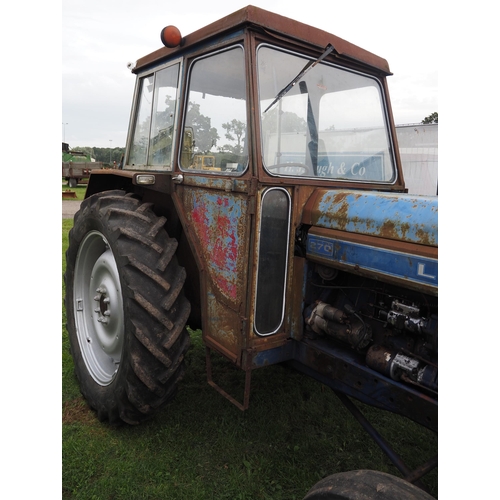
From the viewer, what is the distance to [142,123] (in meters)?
3.23

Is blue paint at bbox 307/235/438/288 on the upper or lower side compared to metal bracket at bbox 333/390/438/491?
upper

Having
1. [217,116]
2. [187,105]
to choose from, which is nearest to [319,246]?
[217,116]

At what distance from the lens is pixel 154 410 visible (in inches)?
100

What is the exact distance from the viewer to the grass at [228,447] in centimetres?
229

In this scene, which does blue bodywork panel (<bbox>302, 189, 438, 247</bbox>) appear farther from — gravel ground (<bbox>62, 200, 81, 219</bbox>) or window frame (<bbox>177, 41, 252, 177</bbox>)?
gravel ground (<bbox>62, 200, 81, 219</bbox>)

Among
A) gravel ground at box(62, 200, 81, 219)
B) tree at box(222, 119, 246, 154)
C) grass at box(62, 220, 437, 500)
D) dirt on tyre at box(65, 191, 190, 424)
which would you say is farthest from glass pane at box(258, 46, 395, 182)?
gravel ground at box(62, 200, 81, 219)

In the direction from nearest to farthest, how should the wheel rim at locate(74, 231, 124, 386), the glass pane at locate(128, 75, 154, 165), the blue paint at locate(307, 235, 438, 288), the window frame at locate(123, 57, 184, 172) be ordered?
1. the blue paint at locate(307, 235, 438, 288)
2. the window frame at locate(123, 57, 184, 172)
3. the wheel rim at locate(74, 231, 124, 386)
4. the glass pane at locate(128, 75, 154, 165)

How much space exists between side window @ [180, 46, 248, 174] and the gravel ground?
962 cm

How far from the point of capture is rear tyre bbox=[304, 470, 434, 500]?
1468 millimetres

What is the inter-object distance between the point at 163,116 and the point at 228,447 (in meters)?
2.09

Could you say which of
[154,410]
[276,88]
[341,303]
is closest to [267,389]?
[154,410]

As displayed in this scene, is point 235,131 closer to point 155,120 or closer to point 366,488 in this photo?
point 155,120

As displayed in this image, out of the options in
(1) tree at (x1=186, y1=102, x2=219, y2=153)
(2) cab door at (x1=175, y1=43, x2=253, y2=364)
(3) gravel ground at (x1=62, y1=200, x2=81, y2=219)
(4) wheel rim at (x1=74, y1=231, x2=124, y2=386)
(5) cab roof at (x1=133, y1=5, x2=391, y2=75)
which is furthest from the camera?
(3) gravel ground at (x1=62, y1=200, x2=81, y2=219)

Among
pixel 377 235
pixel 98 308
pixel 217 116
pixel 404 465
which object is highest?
pixel 217 116
